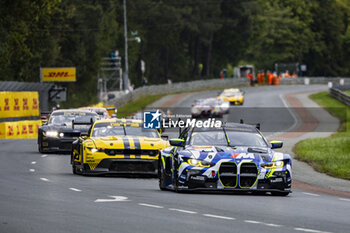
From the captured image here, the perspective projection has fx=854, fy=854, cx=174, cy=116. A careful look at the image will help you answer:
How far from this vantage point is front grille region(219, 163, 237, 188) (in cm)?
1380

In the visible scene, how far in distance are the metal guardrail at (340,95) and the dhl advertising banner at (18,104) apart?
88.7 feet

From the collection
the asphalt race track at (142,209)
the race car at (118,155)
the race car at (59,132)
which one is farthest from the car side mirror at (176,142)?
the race car at (59,132)

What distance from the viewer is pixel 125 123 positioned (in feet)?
64.7

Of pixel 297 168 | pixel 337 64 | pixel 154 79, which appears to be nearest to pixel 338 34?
pixel 337 64

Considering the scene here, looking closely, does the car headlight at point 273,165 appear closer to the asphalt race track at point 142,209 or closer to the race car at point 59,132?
the asphalt race track at point 142,209

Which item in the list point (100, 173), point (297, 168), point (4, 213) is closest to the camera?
point (4, 213)

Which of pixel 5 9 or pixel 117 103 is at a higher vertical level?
pixel 5 9

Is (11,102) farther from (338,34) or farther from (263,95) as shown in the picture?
(338,34)

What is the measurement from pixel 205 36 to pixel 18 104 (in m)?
84.2

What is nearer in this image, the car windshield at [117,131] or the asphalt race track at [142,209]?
the asphalt race track at [142,209]

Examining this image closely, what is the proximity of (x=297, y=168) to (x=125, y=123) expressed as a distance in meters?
5.14

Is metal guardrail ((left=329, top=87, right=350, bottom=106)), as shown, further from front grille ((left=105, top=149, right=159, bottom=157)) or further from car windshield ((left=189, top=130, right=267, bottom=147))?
car windshield ((left=189, top=130, right=267, bottom=147))

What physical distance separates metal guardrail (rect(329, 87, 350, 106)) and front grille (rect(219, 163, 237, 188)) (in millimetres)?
49512

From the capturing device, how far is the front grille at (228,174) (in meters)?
13.8
